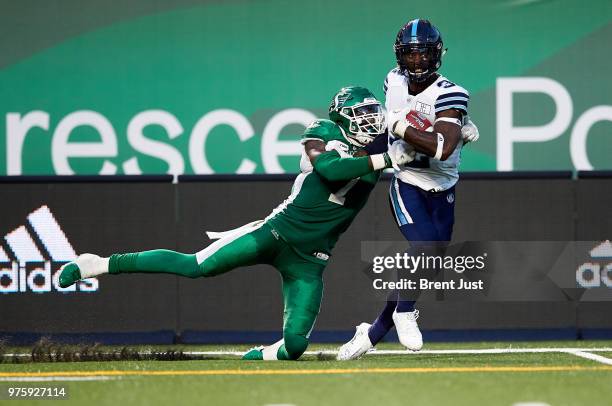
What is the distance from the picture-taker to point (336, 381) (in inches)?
232

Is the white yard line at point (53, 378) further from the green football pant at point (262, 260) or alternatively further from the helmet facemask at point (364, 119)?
the helmet facemask at point (364, 119)

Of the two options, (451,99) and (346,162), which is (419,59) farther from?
(346,162)

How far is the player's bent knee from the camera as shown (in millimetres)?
7098

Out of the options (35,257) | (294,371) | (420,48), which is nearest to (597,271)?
(420,48)

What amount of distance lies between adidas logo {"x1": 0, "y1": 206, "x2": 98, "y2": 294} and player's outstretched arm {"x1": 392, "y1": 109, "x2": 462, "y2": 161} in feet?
9.30

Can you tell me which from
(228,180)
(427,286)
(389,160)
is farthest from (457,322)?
(389,160)

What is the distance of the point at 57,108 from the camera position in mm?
10547

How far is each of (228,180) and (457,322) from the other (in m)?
1.84

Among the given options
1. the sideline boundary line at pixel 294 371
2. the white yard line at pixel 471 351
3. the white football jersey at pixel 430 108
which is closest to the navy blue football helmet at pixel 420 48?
the white football jersey at pixel 430 108

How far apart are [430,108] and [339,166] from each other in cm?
73

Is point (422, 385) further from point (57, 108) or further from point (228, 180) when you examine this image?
point (57, 108)

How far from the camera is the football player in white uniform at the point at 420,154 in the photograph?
7105 mm

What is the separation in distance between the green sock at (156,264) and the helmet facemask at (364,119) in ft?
3.70

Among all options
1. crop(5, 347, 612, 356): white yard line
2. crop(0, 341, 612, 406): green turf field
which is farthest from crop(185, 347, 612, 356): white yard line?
crop(0, 341, 612, 406): green turf field
